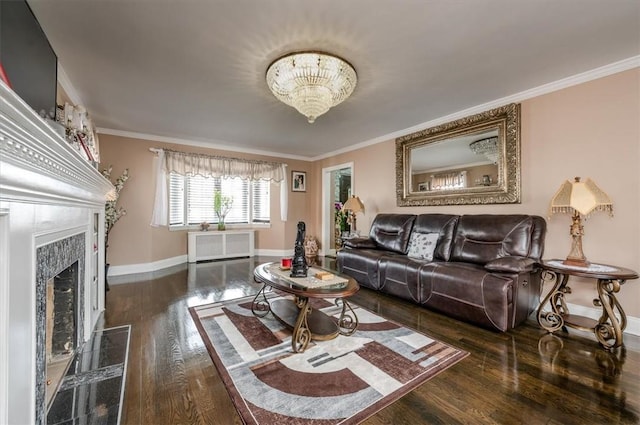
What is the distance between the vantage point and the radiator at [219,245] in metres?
5.30

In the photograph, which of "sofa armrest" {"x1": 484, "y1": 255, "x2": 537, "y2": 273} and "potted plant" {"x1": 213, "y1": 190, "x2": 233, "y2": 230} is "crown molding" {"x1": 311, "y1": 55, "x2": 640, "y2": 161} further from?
"potted plant" {"x1": 213, "y1": 190, "x2": 233, "y2": 230}

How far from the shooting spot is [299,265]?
2.53m

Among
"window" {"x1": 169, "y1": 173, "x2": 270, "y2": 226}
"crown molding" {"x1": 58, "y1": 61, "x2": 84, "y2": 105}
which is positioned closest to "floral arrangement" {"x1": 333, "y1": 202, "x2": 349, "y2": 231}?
"window" {"x1": 169, "y1": 173, "x2": 270, "y2": 226}

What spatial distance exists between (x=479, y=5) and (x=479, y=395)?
2.51 m

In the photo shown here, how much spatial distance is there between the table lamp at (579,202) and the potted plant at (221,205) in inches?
214

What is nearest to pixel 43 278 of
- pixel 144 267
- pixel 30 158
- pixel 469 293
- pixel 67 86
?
pixel 30 158

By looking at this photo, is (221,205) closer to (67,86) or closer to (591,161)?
(67,86)

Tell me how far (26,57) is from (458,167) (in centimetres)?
432

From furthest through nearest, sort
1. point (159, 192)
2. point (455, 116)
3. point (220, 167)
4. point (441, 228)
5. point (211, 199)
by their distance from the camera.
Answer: point (211, 199)
point (220, 167)
point (159, 192)
point (455, 116)
point (441, 228)

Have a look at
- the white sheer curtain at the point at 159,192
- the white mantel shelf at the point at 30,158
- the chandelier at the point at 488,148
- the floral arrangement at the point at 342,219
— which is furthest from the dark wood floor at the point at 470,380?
the floral arrangement at the point at 342,219

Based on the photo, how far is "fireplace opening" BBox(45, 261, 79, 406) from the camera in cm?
186

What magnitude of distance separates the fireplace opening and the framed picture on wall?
475 centimetres

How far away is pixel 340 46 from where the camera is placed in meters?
2.21

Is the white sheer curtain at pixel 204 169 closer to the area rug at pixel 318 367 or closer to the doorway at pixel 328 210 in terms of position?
the doorway at pixel 328 210
